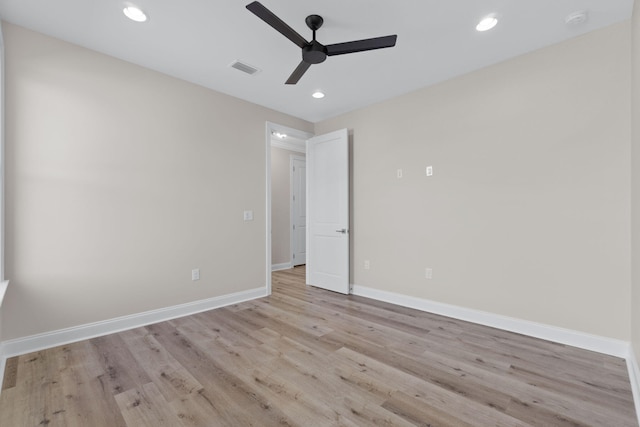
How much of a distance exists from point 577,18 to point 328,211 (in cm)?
326

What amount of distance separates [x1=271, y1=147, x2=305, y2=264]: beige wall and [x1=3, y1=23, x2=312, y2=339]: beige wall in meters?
2.16

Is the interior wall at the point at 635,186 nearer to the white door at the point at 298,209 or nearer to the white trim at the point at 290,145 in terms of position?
the white trim at the point at 290,145

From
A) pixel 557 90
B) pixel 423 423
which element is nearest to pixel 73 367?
pixel 423 423

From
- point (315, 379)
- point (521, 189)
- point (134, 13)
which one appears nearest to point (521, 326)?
point (521, 189)

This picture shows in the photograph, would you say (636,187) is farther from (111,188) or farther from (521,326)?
(111,188)

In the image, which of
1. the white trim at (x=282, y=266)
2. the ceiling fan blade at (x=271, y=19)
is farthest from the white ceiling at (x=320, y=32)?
the white trim at (x=282, y=266)

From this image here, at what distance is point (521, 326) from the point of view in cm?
283

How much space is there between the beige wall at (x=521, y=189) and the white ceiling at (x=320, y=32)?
0.31 metres

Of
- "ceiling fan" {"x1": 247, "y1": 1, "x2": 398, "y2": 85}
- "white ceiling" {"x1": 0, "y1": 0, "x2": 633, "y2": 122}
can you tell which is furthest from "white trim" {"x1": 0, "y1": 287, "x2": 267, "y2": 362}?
"ceiling fan" {"x1": 247, "y1": 1, "x2": 398, "y2": 85}

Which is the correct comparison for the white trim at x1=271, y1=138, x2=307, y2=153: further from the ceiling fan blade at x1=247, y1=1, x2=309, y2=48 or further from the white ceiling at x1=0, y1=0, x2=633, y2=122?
the ceiling fan blade at x1=247, y1=1, x2=309, y2=48

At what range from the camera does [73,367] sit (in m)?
2.22

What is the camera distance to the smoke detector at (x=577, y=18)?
2.26m

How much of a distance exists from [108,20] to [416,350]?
3.73 meters

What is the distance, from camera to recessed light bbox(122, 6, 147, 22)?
2227mm
